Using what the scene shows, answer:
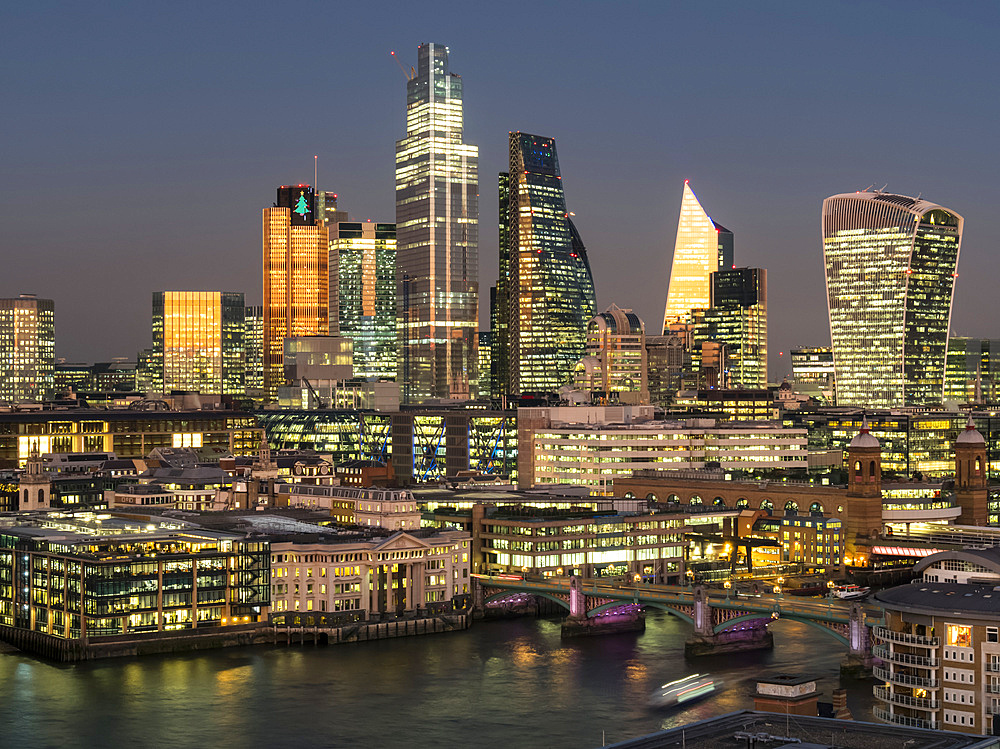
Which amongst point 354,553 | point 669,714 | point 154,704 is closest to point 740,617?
point 669,714

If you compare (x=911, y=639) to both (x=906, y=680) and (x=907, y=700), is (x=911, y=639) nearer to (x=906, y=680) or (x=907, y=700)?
(x=906, y=680)

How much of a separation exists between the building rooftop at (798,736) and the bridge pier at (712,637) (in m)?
57.5

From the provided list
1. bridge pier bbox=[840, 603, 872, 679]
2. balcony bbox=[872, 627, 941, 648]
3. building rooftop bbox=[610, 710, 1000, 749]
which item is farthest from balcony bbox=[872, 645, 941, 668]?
bridge pier bbox=[840, 603, 872, 679]

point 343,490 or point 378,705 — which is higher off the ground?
point 343,490

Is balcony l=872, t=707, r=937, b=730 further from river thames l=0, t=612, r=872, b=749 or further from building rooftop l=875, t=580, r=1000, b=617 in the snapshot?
river thames l=0, t=612, r=872, b=749

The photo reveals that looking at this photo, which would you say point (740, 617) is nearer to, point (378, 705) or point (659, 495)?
point (378, 705)

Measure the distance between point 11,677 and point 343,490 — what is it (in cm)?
5251

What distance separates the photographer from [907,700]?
241 ft

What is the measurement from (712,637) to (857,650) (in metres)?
13.8

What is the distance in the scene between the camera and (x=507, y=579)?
5443 inches

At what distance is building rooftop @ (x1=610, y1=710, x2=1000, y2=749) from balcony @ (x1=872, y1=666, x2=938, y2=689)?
14.4 metres

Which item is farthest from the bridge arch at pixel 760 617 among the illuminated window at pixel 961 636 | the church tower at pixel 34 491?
the church tower at pixel 34 491

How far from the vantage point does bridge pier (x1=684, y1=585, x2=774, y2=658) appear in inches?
A: 4609

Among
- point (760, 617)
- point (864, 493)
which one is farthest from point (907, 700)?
point (864, 493)
